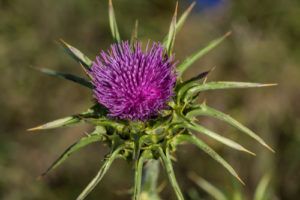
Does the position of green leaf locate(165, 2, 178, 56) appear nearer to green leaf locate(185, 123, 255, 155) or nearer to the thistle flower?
the thistle flower

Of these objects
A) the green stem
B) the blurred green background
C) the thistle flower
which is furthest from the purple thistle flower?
the blurred green background

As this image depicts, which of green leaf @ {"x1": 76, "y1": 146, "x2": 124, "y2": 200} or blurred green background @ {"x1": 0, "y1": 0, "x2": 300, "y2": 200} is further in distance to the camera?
blurred green background @ {"x1": 0, "y1": 0, "x2": 300, "y2": 200}

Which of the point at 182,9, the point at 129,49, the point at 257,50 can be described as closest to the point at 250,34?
the point at 257,50

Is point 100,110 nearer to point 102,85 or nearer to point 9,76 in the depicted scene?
point 102,85

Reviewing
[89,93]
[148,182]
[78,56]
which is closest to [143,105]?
[78,56]

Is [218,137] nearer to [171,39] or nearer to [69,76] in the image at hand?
[171,39]

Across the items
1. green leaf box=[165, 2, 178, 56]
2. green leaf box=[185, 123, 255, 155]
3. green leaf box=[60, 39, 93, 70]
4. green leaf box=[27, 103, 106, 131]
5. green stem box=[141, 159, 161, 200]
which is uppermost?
green leaf box=[60, 39, 93, 70]

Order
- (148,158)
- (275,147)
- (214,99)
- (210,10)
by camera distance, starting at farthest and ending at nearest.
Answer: (210,10), (214,99), (275,147), (148,158)
